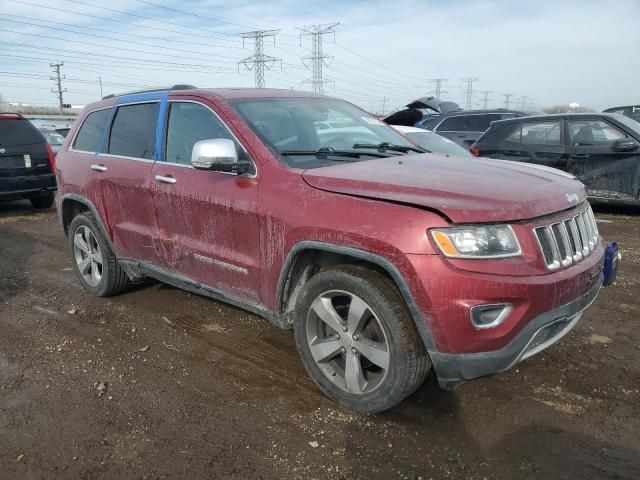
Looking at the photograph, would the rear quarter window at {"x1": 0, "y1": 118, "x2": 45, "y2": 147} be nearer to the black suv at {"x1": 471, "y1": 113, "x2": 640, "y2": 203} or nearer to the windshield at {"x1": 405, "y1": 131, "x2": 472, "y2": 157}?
the windshield at {"x1": 405, "y1": 131, "x2": 472, "y2": 157}

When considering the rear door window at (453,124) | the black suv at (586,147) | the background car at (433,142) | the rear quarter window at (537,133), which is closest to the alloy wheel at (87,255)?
the background car at (433,142)

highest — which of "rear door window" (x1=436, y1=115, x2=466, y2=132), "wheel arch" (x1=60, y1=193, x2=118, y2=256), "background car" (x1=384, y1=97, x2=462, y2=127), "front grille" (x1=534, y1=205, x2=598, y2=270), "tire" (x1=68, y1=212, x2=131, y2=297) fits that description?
"background car" (x1=384, y1=97, x2=462, y2=127)

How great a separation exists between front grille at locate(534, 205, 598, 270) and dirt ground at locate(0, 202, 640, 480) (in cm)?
86

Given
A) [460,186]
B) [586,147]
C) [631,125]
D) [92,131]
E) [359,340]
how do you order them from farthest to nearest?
[586,147] < [631,125] < [92,131] < [359,340] < [460,186]

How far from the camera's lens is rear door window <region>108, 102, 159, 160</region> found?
13.8 feet

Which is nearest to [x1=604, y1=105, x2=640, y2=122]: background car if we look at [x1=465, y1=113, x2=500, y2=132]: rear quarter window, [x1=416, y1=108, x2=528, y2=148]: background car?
[x1=416, y1=108, x2=528, y2=148]: background car

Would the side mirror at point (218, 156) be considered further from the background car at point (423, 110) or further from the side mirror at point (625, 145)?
the background car at point (423, 110)

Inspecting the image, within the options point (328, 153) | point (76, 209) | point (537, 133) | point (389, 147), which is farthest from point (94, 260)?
point (537, 133)

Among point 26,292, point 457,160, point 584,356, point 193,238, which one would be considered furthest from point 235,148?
point 26,292

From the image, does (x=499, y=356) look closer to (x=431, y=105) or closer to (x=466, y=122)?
(x=466, y=122)

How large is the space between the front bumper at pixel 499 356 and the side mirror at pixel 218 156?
1.61m

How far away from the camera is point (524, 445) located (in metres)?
2.71

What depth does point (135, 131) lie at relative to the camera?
4406 mm

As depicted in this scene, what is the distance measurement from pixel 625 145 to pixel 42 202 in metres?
10.4
